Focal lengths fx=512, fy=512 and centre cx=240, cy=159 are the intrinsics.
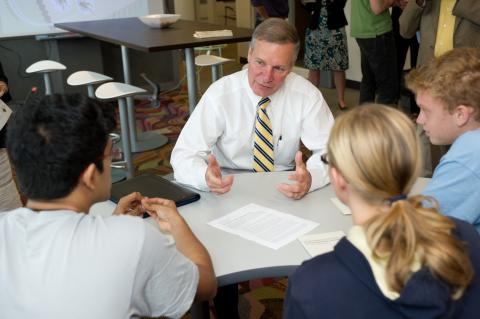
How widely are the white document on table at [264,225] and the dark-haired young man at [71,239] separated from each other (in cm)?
36

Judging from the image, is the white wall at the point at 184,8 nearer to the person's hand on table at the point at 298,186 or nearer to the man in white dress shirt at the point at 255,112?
the man in white dress shirt at the point at 255,112

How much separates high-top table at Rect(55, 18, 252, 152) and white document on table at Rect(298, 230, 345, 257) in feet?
6.29

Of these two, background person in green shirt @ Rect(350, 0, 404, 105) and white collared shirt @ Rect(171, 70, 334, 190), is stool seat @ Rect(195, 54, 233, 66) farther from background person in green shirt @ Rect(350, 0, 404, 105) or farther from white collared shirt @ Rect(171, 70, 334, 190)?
white collared shirt @ Rect(171, 70, 334, 190)

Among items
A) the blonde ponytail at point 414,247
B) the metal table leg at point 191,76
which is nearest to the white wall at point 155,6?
the metal table leg at point 191,76

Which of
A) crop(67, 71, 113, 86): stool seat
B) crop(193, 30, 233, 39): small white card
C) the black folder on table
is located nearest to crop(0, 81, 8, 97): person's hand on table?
the black folder on table

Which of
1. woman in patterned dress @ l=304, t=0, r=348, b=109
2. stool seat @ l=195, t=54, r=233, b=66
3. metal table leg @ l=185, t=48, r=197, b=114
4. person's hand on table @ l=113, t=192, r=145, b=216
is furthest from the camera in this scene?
woman in patterned dress @ l=304, t=0, r=348, b=109

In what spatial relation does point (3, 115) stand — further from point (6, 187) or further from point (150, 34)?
point (150, 34)

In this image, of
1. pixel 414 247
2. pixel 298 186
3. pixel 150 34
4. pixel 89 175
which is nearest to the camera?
pixel 414 247

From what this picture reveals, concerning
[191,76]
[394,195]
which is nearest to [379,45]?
[191,76]

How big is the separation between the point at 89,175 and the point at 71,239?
0.45ft

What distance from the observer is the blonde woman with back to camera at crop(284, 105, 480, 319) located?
0.80m

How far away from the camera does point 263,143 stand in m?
2.03

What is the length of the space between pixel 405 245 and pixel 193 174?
104cm

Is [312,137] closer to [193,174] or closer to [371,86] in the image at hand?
[193,174]
